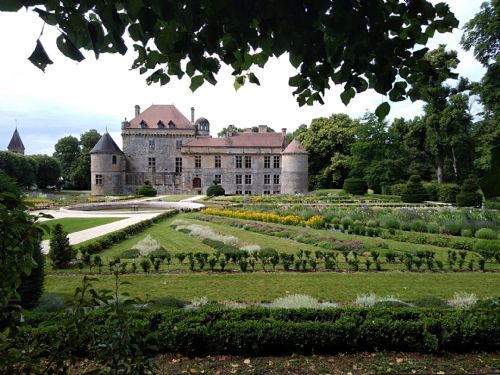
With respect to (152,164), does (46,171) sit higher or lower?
lower

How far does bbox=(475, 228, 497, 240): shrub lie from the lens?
13.8 metres

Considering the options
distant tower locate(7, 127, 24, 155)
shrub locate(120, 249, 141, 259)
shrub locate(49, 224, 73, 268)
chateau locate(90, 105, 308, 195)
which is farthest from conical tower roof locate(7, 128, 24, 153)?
shrub locate(49, 224, 73, 268)

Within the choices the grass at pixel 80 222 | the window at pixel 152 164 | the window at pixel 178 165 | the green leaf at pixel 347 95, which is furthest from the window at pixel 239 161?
the green leaf at pixel 347 95

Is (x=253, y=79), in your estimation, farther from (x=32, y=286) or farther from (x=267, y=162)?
(x=267, y=162)

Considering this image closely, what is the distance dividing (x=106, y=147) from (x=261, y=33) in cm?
4758

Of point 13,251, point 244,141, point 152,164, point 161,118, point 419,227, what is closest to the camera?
point 13,251

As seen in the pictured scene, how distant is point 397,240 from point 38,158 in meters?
61.9

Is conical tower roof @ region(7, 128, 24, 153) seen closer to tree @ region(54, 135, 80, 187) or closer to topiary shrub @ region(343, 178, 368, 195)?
tree @ region(54, 135, 80, 187)

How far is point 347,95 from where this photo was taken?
2.96 meters

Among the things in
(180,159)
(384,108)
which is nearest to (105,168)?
(180,159)

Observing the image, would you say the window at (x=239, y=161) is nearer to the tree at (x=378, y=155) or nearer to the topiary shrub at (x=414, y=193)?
the tree at (x=378, y=155)

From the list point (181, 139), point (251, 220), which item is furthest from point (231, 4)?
point (181, 139)

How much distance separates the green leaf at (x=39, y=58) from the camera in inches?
76.5

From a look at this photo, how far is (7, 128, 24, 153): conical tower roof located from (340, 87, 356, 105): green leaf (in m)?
84.4
